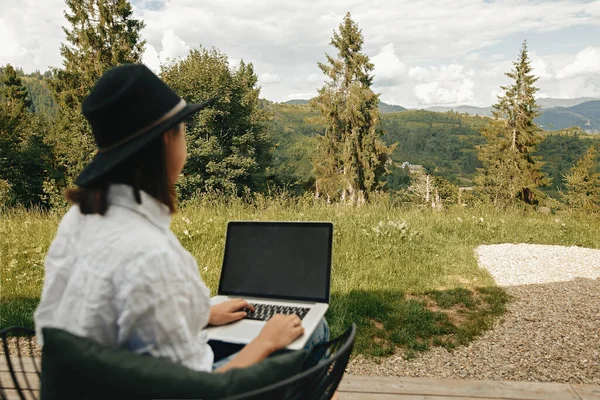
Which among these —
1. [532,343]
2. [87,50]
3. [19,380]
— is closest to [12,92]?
[87,50]

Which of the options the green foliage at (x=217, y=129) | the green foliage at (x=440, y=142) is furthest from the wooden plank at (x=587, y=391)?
the green foliage at (x=440, y=142)

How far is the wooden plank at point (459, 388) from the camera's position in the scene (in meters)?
2.52

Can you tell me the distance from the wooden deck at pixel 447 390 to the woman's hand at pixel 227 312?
1029mm

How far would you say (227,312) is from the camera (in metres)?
1.80

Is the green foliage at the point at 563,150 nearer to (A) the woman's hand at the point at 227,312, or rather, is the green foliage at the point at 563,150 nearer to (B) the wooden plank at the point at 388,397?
(B) the wooden plank at the point at 388,397

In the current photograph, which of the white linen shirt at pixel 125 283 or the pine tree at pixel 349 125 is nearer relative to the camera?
the white linen shirt at pixel 125 283

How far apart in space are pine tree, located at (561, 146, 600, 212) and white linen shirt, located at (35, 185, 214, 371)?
181ft

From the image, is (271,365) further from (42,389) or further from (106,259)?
(42,389)

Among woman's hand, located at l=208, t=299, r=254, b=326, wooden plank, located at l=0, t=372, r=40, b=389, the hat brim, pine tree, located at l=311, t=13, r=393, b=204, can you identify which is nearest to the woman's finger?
woman's hand, located at l=208, t=299, r=254, b=326

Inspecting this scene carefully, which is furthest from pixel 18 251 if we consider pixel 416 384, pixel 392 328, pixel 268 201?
pixel 416 384

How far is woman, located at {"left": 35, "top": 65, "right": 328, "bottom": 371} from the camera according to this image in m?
1.01

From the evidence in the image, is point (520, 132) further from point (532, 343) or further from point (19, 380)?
point (19, 380)

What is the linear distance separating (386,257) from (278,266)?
398cm

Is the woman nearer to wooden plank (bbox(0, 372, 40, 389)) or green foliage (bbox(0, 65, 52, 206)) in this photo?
wooden plank (bbox(0, 372, 40, 389))
